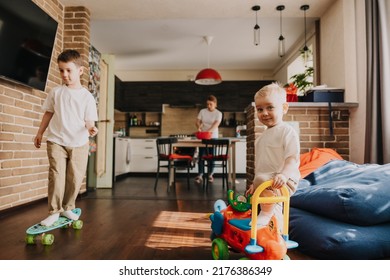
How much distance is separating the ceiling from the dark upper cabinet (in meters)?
0.45

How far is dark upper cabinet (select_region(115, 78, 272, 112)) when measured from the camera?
7.15 meters

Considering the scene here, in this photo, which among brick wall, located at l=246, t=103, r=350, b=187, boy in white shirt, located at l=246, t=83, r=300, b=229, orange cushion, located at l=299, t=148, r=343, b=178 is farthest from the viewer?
brick wall, located at l=246, t=103, r=350, b=187

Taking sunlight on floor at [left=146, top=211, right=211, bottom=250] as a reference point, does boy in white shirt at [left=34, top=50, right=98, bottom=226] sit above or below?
above

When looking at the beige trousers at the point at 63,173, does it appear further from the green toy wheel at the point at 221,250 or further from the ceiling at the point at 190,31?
the ceiling at the point at 190,31

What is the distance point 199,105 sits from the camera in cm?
735

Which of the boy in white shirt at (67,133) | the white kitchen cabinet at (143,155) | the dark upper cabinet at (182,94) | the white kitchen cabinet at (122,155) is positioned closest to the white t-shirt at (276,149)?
the boy in white shirt at (67,133)

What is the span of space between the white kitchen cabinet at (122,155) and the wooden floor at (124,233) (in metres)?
2.47

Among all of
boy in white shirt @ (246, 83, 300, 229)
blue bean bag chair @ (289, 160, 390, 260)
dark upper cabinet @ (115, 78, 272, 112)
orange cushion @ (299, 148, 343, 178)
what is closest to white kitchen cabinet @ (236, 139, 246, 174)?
dark upper cabinet @ (115, 78, 272, 112)

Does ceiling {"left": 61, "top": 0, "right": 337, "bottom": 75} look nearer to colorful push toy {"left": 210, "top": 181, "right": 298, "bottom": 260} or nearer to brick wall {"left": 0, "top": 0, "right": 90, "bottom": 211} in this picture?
brick wall {"left": 0, "top": 0, "right": 90, "bottom": 211}

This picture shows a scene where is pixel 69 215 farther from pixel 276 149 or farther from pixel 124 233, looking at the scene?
pixel 276 149

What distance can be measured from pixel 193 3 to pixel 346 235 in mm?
3110

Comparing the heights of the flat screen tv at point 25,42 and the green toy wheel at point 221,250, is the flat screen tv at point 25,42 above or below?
above

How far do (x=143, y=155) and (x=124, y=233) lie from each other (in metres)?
4.82

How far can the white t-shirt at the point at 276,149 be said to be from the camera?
1271 millimetres
